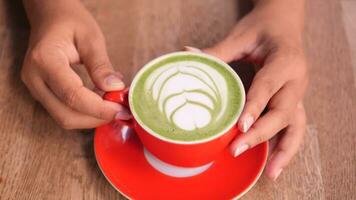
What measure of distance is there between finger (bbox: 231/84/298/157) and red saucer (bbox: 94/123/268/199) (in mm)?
44

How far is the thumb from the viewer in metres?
0.79

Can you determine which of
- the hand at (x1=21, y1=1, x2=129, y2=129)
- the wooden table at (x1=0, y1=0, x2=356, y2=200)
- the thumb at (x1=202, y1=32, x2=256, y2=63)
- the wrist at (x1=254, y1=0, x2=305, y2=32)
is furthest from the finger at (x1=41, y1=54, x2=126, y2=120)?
the wrist at (x1=254, y1=0, x2=305, y2=32)

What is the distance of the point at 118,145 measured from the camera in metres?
0.75

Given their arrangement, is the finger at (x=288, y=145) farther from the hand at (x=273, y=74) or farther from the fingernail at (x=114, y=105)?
the fingernail at (x=114, y=105)

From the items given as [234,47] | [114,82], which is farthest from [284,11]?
[114,82]

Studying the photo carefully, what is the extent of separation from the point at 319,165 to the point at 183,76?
0.28 m

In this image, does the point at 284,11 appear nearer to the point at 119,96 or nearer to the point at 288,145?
the point at 288,145

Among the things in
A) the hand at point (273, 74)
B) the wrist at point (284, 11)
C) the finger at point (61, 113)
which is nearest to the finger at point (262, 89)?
the hand at point (273, 74)

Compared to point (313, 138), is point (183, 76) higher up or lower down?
higher up

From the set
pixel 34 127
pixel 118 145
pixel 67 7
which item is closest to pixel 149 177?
pixel 118 145

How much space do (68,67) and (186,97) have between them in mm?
205

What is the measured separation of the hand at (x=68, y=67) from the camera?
0.69m

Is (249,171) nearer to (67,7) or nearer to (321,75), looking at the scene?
(321,75)

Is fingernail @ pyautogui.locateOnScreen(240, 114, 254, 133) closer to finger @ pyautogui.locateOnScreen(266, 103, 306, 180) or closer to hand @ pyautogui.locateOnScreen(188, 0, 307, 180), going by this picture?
hand @ pyautogui.locateOnScreen(188, 0, 307, 180)
